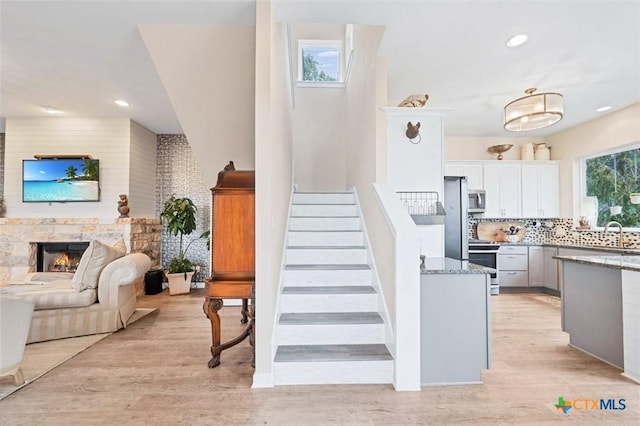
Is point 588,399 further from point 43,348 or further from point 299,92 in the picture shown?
point 299,92

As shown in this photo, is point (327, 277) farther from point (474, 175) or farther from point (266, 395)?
point (474, 175)

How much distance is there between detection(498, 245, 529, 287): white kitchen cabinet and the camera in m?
5.48

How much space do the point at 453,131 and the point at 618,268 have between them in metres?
3.84

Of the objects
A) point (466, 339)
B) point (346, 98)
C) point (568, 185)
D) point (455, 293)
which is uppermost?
point (346, 98)

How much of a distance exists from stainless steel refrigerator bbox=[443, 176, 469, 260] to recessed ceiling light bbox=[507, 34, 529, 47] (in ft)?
7.04

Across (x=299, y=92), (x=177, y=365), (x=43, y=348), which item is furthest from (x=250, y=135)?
(x=43, y=348)

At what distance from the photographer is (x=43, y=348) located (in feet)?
9.97

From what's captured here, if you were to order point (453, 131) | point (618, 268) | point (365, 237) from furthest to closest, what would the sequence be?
point (453, 131) → point (365, 237) → point (618, 268)

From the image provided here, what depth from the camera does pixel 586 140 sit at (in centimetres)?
525

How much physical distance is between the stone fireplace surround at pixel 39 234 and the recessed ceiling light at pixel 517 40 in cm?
560

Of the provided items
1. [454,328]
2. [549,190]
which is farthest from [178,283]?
[549,190]

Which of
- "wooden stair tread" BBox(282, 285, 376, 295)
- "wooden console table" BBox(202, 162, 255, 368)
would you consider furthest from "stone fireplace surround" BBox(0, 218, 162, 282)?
"wooden stair tread" BBox(282, 285, 376, 295)

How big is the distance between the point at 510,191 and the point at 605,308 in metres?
3.47

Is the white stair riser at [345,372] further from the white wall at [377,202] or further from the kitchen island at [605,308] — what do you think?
the kitchen island at [605,308]
